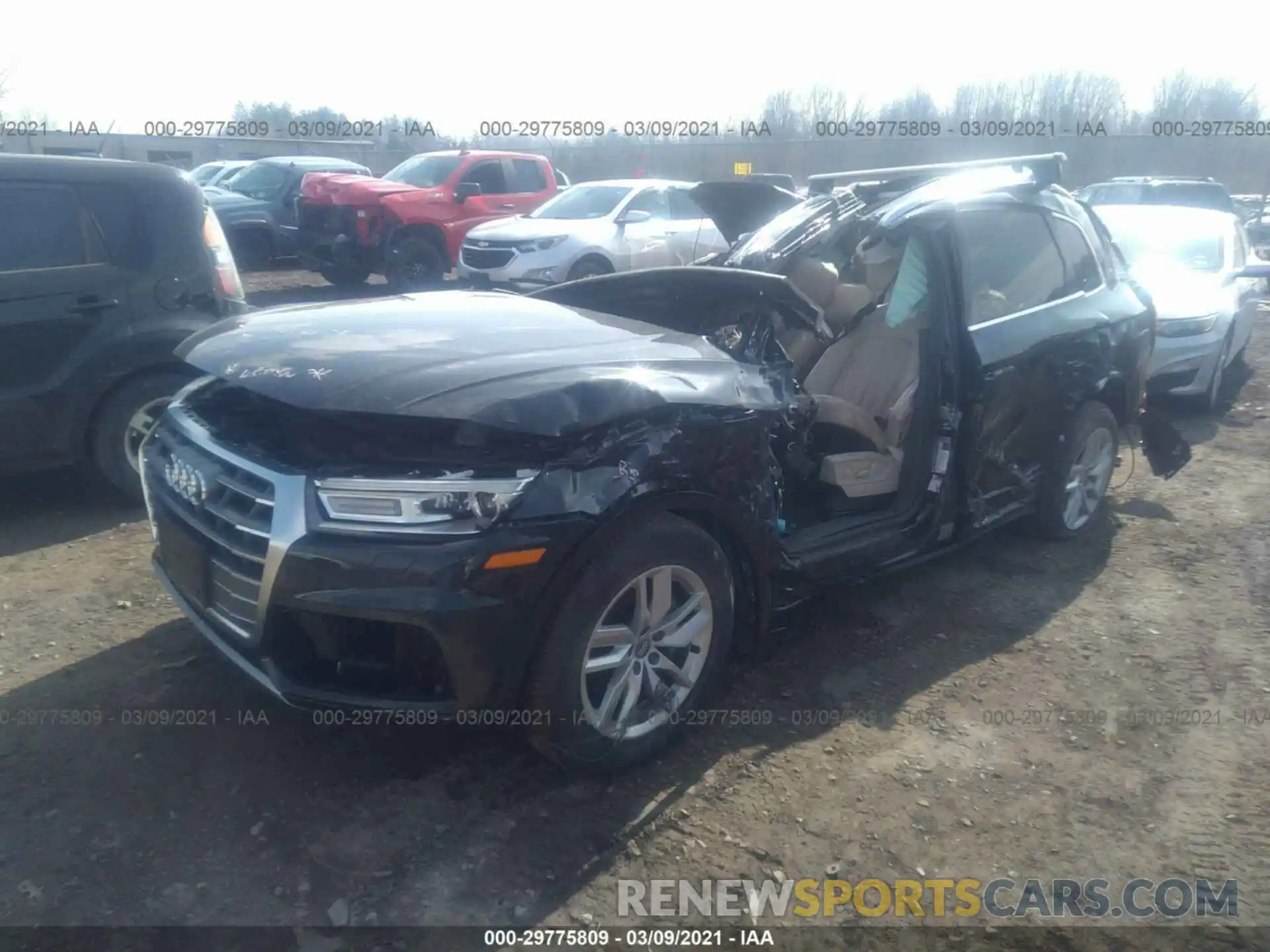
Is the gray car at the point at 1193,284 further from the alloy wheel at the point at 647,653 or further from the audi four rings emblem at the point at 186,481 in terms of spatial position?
the audi four rings emblem at the point at 186,481

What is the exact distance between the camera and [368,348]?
3182 millimetres

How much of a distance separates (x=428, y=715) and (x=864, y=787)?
4.70 ft

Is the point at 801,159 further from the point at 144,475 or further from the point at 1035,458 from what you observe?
the point at 144,475

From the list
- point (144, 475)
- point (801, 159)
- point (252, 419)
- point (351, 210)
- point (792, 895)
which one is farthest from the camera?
point (801, 159)

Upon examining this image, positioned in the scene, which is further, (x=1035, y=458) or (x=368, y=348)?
(x=1035, y=458)

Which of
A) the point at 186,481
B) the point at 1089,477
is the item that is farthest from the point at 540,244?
the point at 186,481

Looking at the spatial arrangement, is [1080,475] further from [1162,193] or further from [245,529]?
[1162,193]

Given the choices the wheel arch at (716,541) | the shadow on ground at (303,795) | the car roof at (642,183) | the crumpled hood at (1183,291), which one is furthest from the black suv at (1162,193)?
the wheel arch at (716,541)

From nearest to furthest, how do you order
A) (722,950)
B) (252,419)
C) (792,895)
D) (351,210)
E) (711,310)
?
(722,950) < (792,895) < (252,419) < (711,310) < (351,210)

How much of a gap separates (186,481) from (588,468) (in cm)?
132

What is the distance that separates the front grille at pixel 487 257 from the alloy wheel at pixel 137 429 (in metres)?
6.96

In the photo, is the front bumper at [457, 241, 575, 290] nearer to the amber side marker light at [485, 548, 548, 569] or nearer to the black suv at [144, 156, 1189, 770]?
the black suv at [144, 156, 1189, 770]

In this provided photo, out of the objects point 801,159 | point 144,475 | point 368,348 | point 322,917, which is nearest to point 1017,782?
point 322,917

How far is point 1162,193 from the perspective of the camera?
15633mm
